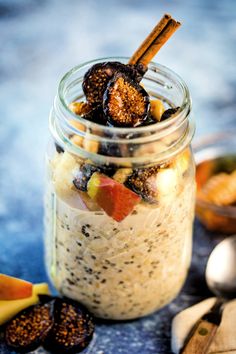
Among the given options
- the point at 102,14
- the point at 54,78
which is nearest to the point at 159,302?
the point at 54,78

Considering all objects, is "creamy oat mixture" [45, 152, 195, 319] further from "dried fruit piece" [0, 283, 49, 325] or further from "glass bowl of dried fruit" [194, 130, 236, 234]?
"glass bowl of dried fruit" [194, 130, 236, 234]

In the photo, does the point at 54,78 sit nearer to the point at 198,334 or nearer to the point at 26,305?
the point at 26,305

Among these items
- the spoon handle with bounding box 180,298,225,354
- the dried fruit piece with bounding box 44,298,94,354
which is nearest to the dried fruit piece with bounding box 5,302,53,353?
the dried fruit piece with bounding box 44,298,94,354

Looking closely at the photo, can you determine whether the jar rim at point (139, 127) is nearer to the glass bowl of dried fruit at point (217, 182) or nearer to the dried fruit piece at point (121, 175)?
the dried fruit piece at point (121, 175)

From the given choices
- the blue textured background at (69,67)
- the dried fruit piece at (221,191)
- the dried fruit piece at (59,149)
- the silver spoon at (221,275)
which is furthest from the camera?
the dried fruit piece at (221,191)

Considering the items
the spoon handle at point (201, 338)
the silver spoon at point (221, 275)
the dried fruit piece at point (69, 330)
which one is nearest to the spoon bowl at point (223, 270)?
the silver spoon at point (221, 275)

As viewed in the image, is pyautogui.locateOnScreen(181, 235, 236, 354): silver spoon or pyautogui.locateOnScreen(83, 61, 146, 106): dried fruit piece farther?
pyautogui.locateOnScreen(181, 235, 236, 354): silver spoon
